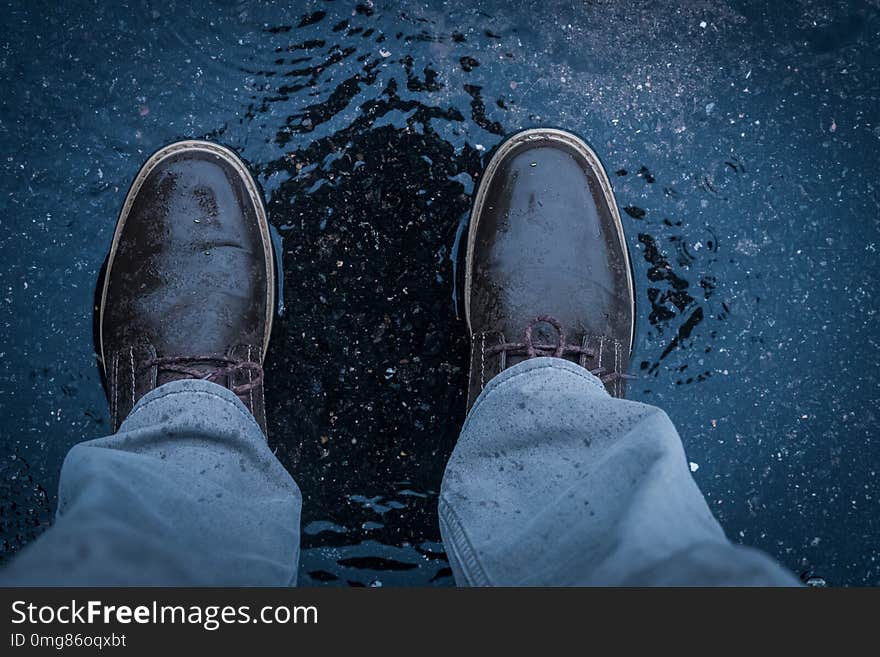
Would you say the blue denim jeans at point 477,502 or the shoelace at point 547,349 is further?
the shoelace at point 547,349

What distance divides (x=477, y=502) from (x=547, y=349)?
366mm

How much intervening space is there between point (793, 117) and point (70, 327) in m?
1.52

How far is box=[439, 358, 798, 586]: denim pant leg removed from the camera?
0.74 metres

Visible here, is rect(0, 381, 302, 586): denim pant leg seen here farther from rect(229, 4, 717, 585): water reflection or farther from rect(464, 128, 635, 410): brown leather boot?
rect(464, 128, 635, 410): brown leather boot

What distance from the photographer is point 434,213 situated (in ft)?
4.25

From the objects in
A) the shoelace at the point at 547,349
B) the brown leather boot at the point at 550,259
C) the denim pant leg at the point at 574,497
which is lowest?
the denim pant leg at the point at 574,497

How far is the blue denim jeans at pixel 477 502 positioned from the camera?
0.71 m

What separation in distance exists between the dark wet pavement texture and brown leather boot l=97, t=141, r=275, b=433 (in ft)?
0.14

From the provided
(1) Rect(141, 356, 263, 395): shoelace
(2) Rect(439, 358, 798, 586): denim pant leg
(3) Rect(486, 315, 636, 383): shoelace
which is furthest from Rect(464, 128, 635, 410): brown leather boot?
(1) Rect(141, 356, 263, 395): shoelace

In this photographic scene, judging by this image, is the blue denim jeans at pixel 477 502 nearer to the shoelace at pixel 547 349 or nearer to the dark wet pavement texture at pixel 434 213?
the shoelace at pixel 547 349

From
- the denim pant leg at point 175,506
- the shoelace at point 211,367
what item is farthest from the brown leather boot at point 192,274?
the denim pant leg at point 175,506

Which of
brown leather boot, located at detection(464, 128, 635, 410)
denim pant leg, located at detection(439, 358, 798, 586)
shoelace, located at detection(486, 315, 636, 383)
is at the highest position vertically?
brown leather boot, located at detection(464, 128, 635, 410)

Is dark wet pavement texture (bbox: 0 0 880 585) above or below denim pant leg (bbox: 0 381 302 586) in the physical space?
above

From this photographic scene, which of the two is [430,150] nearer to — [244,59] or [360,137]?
[360,137]
